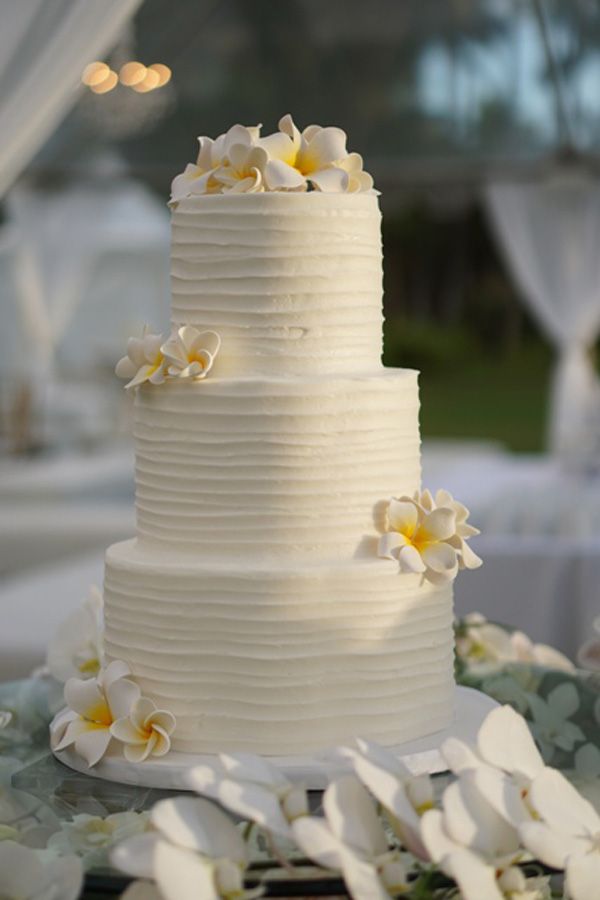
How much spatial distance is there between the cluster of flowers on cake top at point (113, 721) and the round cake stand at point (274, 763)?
1 cm

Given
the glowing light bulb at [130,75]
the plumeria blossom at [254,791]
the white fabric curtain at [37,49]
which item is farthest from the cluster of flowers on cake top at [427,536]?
the glowing light bulb at [130,75]

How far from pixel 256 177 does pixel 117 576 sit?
20.1 inches

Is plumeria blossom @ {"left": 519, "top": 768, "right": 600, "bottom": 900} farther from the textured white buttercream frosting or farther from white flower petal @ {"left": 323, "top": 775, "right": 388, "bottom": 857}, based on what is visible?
the textured white buttercream frosting

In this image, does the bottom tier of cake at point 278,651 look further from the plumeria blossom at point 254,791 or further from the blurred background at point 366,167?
the blurred background at point 366,167

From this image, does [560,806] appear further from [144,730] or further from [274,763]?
[144,730]

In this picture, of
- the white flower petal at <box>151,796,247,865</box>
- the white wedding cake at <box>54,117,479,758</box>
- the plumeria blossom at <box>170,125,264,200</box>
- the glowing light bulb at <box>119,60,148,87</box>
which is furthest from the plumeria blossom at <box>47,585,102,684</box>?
the glowing light bulb at <box>119,60,148,87</box>

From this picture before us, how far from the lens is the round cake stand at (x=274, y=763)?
1622mm

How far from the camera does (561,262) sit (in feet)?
29.9

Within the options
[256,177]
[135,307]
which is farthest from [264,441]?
[135,307]

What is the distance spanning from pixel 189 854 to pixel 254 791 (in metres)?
0.09

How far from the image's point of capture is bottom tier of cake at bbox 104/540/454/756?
1709 mm

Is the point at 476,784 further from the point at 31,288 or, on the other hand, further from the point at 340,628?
the point at 31,288

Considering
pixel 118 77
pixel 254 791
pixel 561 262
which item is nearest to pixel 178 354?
pixel 254 791

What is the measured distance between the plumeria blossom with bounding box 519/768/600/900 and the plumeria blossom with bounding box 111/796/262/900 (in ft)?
0.84
